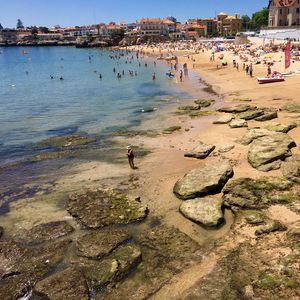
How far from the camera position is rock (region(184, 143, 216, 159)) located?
20.7 metres

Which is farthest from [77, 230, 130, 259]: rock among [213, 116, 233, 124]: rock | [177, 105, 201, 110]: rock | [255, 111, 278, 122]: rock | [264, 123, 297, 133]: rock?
[177, 105, 201, 110]: rock

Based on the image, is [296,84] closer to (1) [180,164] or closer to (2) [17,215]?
(1) [180,164]

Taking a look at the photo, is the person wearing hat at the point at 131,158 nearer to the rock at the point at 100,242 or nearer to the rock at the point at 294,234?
the rock at the point at 100,242

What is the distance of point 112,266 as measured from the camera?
37.7ft

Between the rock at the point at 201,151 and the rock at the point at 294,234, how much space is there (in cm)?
890

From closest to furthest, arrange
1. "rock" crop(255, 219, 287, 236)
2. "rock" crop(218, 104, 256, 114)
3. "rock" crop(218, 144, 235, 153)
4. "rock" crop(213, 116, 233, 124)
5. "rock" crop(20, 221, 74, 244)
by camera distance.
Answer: "rock" crop(255, 219, 287, 236), "rock" crop(20, 221, 74, 244), "rock" crop(218, 144, 235, 153), "rock" crop(213, 116, 233, 124), "rock" crop(218, 104, 256, 114)

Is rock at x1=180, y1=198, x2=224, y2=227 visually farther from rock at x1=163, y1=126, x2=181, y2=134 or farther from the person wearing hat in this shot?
rock at x1=163, y1=126, x2=181, y2=134

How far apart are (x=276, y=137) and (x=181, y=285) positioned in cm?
1277

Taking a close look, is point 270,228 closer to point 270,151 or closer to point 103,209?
point 103,209

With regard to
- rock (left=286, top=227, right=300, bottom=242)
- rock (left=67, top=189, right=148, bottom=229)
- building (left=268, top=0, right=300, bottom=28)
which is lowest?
rock (left=67, top=189, right=148, bottom=229)

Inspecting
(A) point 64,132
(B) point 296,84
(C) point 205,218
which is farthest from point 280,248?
(B) point 296,84

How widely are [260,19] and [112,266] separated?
546 ft

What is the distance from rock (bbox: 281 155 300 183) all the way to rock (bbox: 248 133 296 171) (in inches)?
15.3

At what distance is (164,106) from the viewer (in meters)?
37.1
